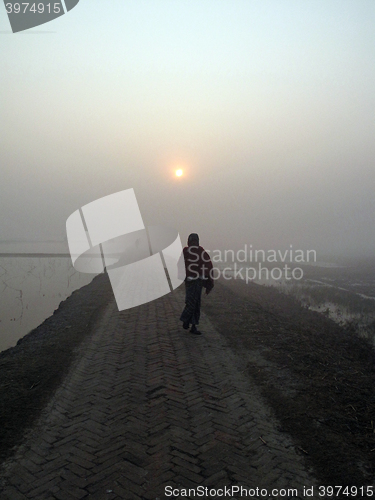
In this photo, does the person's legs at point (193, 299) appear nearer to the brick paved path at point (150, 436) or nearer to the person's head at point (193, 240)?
the person's head at point (193, 240)

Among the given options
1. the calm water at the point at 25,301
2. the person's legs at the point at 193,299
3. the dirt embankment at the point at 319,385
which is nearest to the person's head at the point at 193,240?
the person's legs at the point at 193,299

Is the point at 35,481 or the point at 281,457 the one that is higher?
the point at 35,481

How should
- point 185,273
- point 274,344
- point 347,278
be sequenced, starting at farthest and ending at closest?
point 347,278, point 185,273, point 274,344

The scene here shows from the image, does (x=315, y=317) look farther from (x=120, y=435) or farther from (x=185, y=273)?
(x=120, y=435)

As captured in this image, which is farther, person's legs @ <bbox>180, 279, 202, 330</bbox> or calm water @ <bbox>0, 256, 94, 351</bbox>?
calm water @ <bbox>0, 256, 94, 351</bbox>

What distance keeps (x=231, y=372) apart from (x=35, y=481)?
3.52m

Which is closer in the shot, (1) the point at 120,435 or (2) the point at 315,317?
(1) the point at 120,435

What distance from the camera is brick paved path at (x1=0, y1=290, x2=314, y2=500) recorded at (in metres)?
3.34

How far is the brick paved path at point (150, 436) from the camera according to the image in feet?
11.0

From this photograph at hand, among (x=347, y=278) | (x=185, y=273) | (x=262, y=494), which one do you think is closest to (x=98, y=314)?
(x=185, y=273)

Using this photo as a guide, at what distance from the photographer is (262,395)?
530cm

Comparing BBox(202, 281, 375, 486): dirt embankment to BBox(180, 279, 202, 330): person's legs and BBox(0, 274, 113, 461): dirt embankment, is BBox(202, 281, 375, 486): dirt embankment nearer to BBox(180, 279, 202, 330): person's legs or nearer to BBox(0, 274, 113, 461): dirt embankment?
BBox(180, 279, 202, 330): person's legs

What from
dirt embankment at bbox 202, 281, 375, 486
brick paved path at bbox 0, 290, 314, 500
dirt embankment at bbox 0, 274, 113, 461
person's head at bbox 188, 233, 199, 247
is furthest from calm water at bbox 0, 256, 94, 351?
dirt embankment at bbox 202, 281, 375, 486

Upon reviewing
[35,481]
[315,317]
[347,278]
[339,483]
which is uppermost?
[35,481]
